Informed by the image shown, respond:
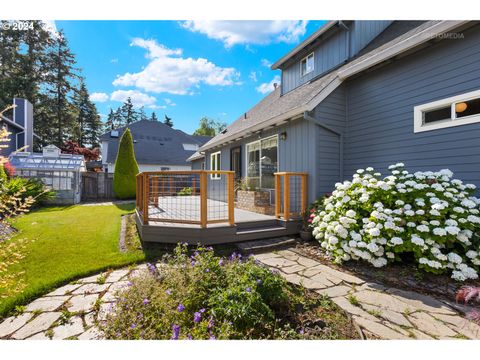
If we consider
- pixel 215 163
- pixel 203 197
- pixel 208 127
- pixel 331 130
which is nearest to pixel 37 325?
pixel 203 197

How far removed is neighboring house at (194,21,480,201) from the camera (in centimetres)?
378

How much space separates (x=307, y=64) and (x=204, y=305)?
7.97 m

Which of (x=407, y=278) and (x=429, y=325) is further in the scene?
(x=407, y=278)

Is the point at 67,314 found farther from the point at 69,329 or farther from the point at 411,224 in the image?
the point at 411,224

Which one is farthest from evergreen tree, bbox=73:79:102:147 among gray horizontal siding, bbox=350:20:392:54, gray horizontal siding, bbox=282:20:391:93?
gray horizontal siding, bbox=350:20:392:54

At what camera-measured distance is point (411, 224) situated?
318cm

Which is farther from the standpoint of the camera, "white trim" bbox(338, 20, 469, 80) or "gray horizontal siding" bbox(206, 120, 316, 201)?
"gray horizontal siding" bbox(206, 120, 316, 201)

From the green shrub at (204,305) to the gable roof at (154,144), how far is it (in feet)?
58.5

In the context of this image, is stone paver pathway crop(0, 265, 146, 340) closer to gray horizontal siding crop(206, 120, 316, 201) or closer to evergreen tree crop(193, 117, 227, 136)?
gray horizontal siding crop(206, 120, 316, 201)

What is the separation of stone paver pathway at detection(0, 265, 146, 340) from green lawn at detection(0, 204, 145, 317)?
19 centimetres
